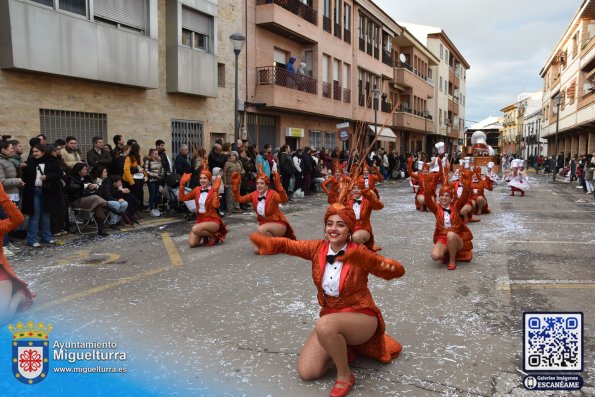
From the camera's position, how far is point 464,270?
23.6 ft

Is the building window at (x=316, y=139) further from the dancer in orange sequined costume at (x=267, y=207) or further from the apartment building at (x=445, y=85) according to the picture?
the apartment building at (x=445, y=85)

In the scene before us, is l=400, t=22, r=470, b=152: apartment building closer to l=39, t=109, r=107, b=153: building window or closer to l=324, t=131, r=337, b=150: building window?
l=324, t=131, r=337, b=150: building window

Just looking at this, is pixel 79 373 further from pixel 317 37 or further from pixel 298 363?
pixel 317 37

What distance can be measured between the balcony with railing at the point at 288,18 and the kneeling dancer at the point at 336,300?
1804 centimetres

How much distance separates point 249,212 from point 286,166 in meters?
3.59

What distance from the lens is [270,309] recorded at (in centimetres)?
538

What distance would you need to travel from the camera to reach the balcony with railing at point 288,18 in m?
20.2

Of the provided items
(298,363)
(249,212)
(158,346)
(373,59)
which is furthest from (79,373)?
(373,59)

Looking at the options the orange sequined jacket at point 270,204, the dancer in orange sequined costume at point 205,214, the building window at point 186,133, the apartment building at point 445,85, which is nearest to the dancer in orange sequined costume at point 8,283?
the dancer in orange sequined costume at point 205,214

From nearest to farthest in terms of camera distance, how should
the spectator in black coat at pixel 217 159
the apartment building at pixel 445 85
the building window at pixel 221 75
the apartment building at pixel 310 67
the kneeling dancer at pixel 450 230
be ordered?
the kneeling dancer at pixel 450 230 → the spectator in black coat at pixel 217 159 → the building window at pixel 221 75 → the apartment building at pixel 310 67 → the apartment building at pixel 445 85

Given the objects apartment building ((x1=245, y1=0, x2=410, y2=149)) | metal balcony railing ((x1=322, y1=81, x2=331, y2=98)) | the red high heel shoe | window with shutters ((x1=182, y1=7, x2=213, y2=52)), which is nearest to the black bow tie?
the red high heel shoe

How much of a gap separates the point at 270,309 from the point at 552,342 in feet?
9.34

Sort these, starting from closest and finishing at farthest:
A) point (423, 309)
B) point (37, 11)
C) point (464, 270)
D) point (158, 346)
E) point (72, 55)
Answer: point (158, 346)
point (423, 309)
point (464, 270)
point (37, 11)
point (72, 55)

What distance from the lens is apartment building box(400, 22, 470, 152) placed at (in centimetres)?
5181
